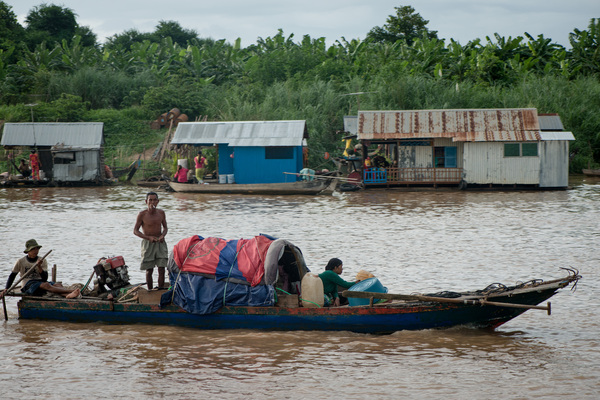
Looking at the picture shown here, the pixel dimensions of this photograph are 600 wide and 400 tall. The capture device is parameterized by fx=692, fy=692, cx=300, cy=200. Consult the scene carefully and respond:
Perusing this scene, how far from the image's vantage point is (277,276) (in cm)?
946

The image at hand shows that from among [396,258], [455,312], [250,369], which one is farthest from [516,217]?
[250,369]

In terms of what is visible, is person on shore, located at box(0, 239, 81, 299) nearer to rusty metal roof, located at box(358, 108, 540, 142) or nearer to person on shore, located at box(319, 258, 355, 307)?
person on shore, located at box(319, 258, 355, 307)

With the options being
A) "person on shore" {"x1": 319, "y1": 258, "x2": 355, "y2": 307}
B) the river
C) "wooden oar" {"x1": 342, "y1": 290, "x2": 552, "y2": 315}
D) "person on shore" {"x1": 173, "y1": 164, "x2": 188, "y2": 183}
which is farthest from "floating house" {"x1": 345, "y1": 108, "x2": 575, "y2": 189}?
"wooden oar" {"x1": 342, "y1": 290, "x2": 552, "y2": 315}

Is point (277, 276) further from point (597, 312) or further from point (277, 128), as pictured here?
point (277, 128)

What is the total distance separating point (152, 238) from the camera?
10.3 meters

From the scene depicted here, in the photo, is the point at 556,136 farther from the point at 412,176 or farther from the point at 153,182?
the point at 153,182

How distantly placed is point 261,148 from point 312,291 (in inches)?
807

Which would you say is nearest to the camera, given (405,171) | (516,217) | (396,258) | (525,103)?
(396,258)

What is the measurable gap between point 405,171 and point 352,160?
232 cm

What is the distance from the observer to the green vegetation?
35.5 metres

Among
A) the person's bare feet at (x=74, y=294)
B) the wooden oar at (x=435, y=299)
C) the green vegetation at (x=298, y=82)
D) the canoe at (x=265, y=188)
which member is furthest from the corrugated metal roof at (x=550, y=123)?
the person's bare feet at (x=74, y=294)

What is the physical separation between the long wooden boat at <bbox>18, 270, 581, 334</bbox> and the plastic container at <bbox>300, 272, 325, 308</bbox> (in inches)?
5.5

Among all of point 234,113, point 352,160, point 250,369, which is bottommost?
point 250,369

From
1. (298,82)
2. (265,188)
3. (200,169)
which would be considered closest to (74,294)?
(265,188)
